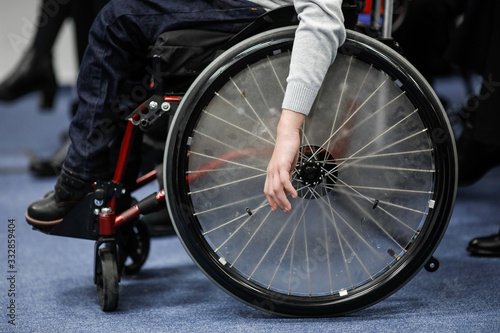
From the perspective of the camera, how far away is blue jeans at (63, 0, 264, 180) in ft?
3.59

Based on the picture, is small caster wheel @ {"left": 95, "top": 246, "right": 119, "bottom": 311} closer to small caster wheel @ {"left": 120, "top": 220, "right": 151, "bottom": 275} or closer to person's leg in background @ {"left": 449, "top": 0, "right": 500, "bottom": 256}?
small caster wheel @ {"left": 120, "top": 220, "right": 151, "bottom": 275}

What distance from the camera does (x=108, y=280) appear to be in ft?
3.81

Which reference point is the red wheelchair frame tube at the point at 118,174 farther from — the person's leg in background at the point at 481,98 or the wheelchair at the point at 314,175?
the person's leg in background at the point at 481,98

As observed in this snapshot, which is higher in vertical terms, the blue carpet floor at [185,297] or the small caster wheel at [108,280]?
the small caster wheel at [108,280]

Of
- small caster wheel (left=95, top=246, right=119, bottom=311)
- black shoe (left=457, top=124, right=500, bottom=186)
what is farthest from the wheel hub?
black shoe (left=457, top=124, right=500, bottom=186)

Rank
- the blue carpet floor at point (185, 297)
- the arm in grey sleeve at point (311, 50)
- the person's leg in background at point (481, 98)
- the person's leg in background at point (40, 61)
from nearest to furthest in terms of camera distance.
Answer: the arm in grey sleeve at point (311, 50), the blue carpet floor at point (185, 297), the person's leg in background at point (481, 98), the person's leg in background at point (40, 61)

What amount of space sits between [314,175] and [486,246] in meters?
0.65

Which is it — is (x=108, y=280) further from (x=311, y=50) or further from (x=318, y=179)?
(x=311, y=50)

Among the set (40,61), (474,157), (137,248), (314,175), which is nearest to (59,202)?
(137,248)

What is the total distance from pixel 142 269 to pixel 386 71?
2.50 feet

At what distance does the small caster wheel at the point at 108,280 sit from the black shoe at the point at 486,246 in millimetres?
864

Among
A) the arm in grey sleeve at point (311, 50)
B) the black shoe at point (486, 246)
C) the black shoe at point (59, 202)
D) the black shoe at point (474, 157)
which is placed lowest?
the black shoe at point (486, 246)

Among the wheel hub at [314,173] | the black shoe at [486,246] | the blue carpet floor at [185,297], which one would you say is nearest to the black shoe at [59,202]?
the blue carpet floor at [185,297]

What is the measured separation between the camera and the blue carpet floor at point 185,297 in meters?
1.09
